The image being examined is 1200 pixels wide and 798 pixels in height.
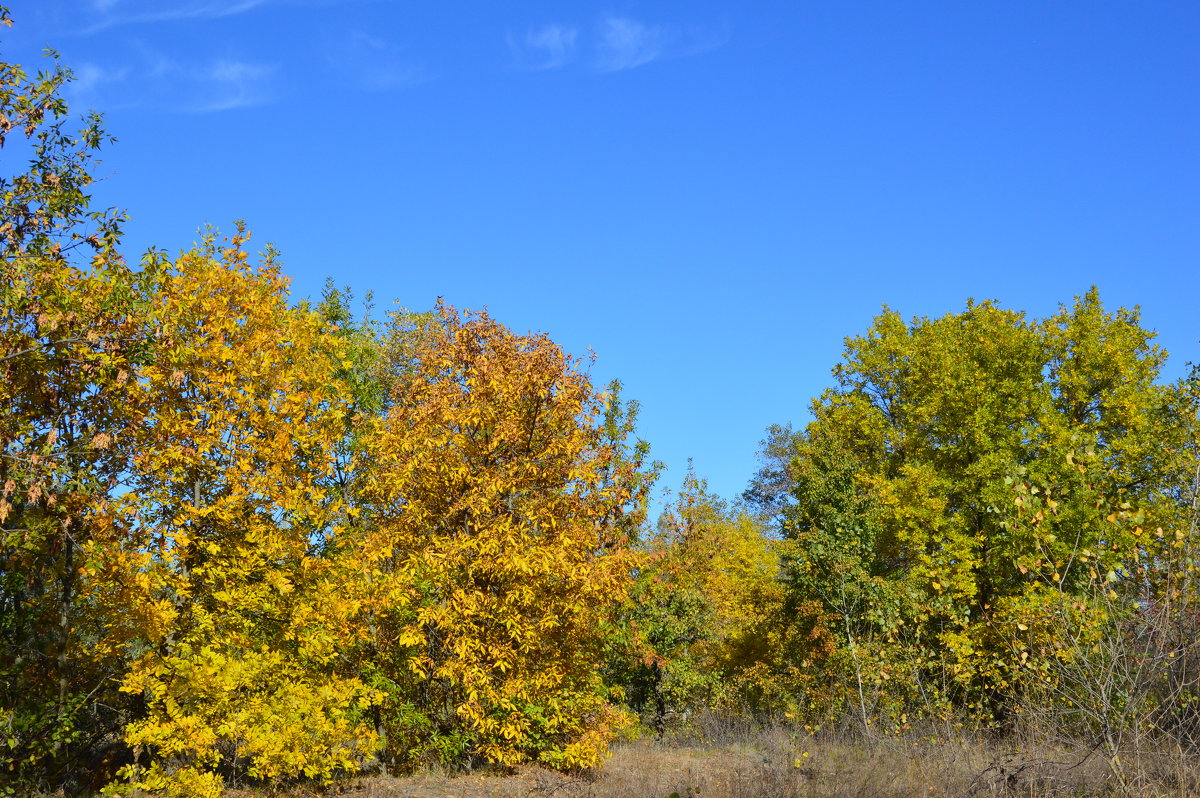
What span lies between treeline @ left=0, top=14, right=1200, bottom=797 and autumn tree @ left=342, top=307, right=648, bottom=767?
0.22ft

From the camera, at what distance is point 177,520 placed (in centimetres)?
1319

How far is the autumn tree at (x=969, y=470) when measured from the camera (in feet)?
73.7

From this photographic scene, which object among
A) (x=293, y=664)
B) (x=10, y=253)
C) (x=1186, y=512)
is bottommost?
(x=293, y=664)

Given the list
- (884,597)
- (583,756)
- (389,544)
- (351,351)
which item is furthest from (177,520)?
(884,597)

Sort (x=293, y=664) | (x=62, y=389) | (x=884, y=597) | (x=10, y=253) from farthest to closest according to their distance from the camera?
(x=884, y=597) → (x=293, y=664) → (x=62, y=389) → (x=10, y=253)

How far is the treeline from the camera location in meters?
11.0

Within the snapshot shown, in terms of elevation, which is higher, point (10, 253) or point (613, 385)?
point (613, 385)

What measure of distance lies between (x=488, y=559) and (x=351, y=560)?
223cm

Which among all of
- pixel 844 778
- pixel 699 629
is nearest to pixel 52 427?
pixel 844 778

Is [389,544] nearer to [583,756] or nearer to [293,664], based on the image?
[293,664]

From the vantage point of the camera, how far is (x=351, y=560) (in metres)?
15.0

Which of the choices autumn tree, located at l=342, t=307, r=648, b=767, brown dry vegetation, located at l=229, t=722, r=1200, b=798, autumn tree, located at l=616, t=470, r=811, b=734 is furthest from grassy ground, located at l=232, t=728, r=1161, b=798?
autumn tree, located at l=616, t=470, r=811, b=734

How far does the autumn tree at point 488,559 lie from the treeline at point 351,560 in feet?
0.22

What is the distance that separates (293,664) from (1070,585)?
752 inches
